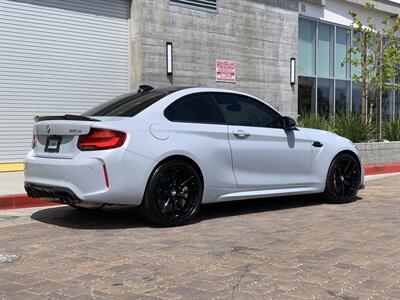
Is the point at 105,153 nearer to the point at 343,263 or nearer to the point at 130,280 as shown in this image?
the point at 130,280

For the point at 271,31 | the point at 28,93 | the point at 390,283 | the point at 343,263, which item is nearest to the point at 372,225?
the point at 343,263

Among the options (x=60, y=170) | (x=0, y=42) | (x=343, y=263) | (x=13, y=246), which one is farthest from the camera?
(x=0, y=42)

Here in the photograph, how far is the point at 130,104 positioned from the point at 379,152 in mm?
9316

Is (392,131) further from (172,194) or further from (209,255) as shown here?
(209,255)

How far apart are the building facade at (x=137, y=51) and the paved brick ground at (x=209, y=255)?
6093mm

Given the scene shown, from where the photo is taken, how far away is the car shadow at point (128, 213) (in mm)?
6707

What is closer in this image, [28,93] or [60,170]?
[60,170]

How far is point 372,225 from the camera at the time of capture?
6.60 meters

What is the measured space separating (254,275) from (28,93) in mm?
9774

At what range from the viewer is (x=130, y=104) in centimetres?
675

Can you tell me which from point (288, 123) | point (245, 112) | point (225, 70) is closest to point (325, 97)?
point (225, 70)

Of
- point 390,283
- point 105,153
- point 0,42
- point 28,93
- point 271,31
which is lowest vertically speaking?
point 390,283

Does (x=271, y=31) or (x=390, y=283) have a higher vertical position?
(x=271, y=31)

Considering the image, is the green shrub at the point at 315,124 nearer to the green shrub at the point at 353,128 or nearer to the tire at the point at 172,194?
the green shrub at the point at 353,128
